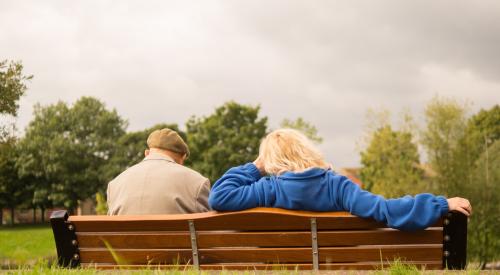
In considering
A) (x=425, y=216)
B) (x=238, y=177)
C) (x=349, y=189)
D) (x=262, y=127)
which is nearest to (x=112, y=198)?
(x=238, y=177)

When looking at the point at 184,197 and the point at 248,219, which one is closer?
the point at 248,219

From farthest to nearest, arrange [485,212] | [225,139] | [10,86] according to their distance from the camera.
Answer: [225,139] < [485,212] < [10,86]

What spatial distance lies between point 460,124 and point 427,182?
3743mm

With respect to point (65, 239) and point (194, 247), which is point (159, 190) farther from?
point (194, 247)

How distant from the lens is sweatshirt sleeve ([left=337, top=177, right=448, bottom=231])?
15.8 feet

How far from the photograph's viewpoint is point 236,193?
5027 mm

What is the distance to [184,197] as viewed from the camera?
615 centimetres

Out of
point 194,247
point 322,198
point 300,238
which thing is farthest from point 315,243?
point 194,247

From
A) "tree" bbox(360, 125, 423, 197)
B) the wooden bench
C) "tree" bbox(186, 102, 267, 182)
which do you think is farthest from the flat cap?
"tree" bbox(186, 102, 267, 182)

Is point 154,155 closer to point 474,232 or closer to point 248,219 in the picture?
point 248,219

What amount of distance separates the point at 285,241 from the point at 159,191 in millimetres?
1529

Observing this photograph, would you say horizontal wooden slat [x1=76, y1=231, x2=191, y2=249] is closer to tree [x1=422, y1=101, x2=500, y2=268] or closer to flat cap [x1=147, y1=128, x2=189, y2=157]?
flat cap [x1=147, y1=128, x2=189, y2=157]

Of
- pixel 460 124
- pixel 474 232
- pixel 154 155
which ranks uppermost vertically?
pixel 460 124

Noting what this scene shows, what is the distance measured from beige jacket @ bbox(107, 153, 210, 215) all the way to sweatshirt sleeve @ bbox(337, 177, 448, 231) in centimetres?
178
